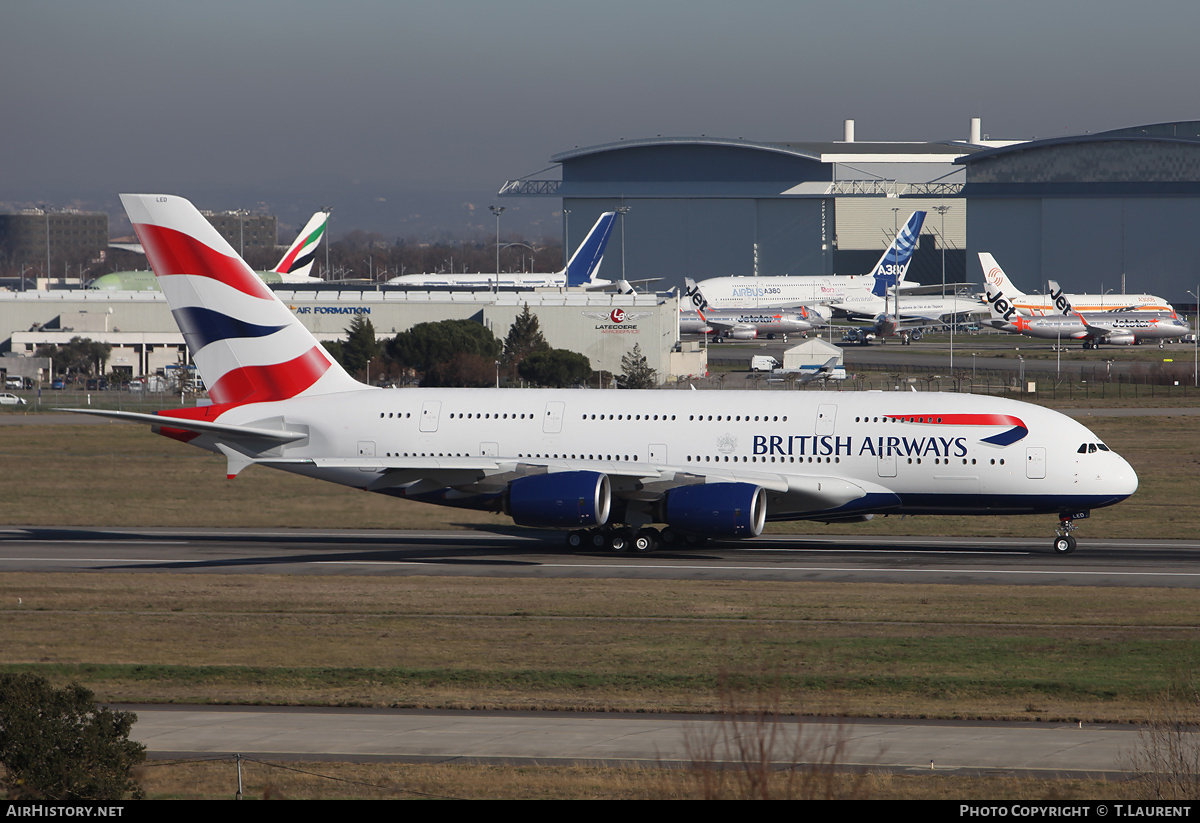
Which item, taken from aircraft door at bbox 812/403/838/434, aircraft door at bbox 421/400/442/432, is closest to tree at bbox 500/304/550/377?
aircraft door at bbox 421/400/442/432

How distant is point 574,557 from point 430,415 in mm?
6661

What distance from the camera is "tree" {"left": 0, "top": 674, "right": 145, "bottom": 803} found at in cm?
1438

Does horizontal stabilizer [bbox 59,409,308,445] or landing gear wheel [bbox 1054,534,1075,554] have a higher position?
horizontal stabilizer [bbox 59,409,308,445]

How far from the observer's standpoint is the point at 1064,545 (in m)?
39.3

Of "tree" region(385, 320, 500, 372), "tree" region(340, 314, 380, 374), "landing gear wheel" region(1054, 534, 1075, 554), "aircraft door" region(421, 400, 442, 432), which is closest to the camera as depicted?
"landing gear wheel" region(1054, 534, 1075, 554)

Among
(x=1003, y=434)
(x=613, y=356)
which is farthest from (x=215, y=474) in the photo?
(x=613, y=356)

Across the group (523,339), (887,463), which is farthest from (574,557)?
(523,339)

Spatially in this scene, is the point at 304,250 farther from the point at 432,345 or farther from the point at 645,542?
the point at 645,542

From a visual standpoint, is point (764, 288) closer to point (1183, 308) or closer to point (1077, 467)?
point (1183, 308)

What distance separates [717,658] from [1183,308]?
178 metres

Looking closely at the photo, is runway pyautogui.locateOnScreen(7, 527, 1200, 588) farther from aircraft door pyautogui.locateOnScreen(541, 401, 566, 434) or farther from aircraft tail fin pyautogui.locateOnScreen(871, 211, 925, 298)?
aircraft tail fin pyautogui.locateOnScreen(871, 211, 925, 298)

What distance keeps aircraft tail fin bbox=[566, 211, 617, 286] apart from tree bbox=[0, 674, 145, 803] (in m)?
138

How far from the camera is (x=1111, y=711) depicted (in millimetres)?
21031

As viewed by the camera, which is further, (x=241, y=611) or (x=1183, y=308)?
(x=1183, y=308)
